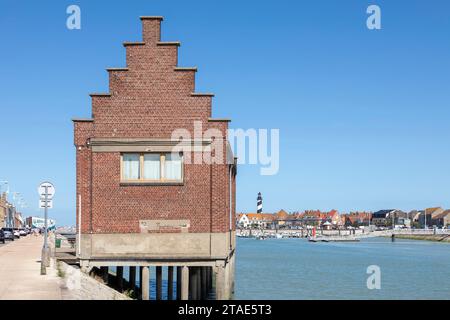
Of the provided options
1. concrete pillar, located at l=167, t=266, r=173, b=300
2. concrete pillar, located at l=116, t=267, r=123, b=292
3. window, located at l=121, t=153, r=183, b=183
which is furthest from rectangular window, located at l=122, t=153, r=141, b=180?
concrete pillar, located at l=167, t=266, r=173, b=300

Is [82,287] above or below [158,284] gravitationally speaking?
above

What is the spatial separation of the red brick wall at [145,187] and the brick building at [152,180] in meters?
0.04

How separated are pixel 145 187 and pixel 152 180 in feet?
1.45

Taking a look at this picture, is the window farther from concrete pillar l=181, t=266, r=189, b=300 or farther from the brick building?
concrete pillar l=181, t=266, r=189, b=300

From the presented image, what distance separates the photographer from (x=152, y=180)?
96.3 feet

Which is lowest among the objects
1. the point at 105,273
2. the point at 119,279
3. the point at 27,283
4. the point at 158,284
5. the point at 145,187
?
the point at 158,284

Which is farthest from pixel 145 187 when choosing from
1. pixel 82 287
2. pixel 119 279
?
pixel 82 287

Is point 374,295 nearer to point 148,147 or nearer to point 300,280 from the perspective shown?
point 300,280

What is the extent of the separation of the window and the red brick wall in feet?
1.09

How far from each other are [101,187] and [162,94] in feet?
16.2

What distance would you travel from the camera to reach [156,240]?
29.0 m

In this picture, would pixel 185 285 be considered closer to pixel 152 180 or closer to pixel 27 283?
pixel 152 180

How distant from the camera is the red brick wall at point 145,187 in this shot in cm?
2912

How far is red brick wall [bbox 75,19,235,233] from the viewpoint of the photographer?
29.1 metres
